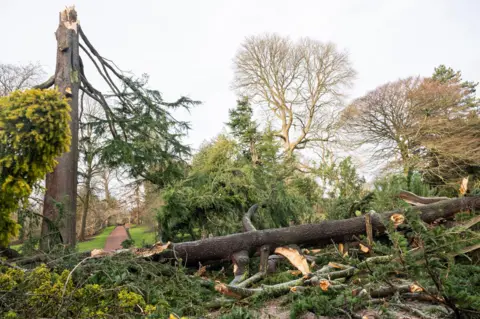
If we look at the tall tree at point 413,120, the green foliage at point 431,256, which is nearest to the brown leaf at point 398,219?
the green foliage at point 431,256

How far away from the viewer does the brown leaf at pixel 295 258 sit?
150 inches

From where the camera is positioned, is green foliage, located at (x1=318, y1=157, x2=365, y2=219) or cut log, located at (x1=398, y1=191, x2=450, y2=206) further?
green foliage, located at (x1=318, y1=157, x2=365, y2=219)

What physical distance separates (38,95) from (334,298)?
3.39 m

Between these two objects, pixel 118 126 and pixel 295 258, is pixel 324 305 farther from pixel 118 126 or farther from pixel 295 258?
pixel 118 126

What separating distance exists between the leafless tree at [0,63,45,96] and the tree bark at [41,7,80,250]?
5955mm

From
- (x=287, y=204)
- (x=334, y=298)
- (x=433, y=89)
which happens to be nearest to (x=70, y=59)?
(x=287, y=204)

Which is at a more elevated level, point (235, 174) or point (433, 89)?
point (433, 89)

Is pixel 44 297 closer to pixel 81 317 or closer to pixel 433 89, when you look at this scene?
pixel 81 317

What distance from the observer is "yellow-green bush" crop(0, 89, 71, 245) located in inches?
125

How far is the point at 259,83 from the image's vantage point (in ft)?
64.7

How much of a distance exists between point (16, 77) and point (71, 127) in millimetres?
7985

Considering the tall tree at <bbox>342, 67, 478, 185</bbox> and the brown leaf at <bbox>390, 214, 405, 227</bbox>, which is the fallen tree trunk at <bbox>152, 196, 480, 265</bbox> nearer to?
the brown leaf at <bbox>390, 214, 405, 227</bbox>

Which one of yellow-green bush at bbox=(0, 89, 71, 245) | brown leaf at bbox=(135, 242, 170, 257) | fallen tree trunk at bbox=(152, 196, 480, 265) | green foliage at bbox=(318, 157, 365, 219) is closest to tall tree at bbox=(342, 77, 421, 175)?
green foliage at bbox=(318, 157, 365, 219)

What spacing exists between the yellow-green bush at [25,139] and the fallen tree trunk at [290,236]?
172 cm
